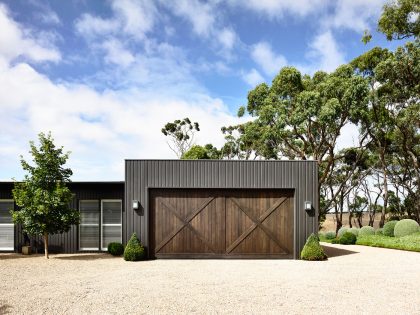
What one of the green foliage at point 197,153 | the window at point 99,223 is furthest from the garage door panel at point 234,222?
the green foliage at point 197,153

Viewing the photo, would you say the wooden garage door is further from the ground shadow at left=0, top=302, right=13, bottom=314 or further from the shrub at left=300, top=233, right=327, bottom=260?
the ground shadow at left=0, top=302, right=13, bottom=314

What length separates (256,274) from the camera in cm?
1073

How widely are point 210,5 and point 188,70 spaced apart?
4.59m

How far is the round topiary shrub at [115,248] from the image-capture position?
1505 centimetres

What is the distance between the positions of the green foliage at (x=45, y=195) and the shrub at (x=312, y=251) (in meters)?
8.93

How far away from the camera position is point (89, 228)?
16.4 m

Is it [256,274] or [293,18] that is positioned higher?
[293,18]

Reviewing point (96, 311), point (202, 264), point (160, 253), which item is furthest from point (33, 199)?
point (96, 311)

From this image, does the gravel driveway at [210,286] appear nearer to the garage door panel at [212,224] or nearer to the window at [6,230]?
the garage door panel at [212,224]

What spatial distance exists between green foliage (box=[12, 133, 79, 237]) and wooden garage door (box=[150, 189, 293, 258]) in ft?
11.4

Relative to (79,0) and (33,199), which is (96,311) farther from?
(79,0)

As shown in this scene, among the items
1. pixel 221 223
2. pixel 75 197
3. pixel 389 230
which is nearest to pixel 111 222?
pixel 75 197

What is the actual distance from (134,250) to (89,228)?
12.9 ft

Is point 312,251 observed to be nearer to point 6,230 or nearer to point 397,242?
point 397,242
